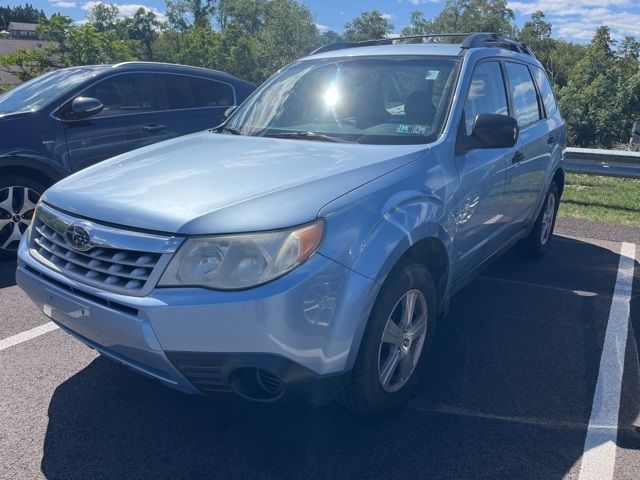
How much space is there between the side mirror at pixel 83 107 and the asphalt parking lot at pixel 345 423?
2.14 metres

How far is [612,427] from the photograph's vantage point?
2861mm

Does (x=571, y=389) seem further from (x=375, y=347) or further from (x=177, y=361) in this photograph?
(x=177, y=361)

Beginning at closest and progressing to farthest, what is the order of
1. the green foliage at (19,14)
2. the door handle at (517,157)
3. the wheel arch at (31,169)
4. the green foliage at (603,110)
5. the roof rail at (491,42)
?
1. the roof rail at (491,42)
2. the door handle at (517,157)
3. the wheel arch at (31,169)
4. the green foliage at (603,110)
5. the green foliage at (19,14)

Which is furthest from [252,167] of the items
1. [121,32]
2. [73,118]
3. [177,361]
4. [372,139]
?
[121,32]

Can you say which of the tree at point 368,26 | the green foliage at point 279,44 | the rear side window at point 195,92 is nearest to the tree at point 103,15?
the green foliage at point 279,44

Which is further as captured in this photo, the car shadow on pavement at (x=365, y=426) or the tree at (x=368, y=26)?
the tree at (x=368, y=26)

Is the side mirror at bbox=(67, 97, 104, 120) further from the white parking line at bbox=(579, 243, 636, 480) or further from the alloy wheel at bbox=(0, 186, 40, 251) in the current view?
the white parking line at bbox=(579, 243, 636, 480)

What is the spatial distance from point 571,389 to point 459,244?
1012 mm

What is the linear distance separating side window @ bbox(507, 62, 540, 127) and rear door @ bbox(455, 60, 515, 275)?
25 centimetres

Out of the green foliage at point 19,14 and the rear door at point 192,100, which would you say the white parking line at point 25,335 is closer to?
the rear door at point 192,100

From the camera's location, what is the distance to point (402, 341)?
284 centimetres

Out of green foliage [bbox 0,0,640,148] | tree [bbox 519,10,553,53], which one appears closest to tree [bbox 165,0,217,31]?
green foliage [bbox 0,0,640,148]

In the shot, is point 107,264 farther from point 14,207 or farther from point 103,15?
point 103,15

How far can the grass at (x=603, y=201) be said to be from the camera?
756 centimetres
